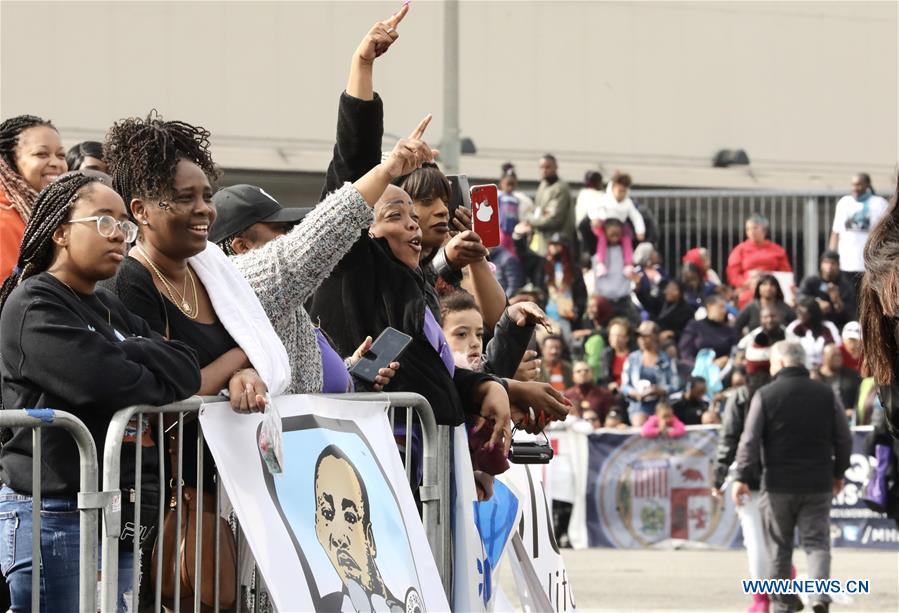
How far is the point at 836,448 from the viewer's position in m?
11.2

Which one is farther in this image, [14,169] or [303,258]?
[14,169]

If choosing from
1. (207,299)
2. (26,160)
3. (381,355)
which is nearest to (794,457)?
(381,355)

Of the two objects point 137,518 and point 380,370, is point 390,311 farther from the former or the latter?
point 137,518

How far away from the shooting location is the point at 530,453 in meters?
7.02

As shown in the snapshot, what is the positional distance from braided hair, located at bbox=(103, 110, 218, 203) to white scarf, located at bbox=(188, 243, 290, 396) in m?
0.26

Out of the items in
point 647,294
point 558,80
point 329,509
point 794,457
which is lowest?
point 794,457

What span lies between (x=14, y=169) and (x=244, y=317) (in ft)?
5.41

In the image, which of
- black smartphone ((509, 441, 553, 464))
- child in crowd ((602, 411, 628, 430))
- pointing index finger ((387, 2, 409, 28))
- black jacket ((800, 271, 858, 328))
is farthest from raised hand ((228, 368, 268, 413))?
black jacket ((800, 271, 858, 328))

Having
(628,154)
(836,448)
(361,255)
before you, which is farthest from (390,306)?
(628,154)

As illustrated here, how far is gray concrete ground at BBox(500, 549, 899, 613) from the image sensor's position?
37.2 feet

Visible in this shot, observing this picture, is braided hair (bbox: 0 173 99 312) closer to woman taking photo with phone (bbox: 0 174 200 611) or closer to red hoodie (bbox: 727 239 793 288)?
woman taking photo with phone (bbox: 0 174 200 611)

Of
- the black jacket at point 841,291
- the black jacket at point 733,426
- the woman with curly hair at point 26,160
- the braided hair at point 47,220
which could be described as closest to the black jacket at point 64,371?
the braided hair at point 47,220

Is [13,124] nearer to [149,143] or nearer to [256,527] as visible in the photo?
[149,143]

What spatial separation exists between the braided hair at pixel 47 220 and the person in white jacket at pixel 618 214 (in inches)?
548
